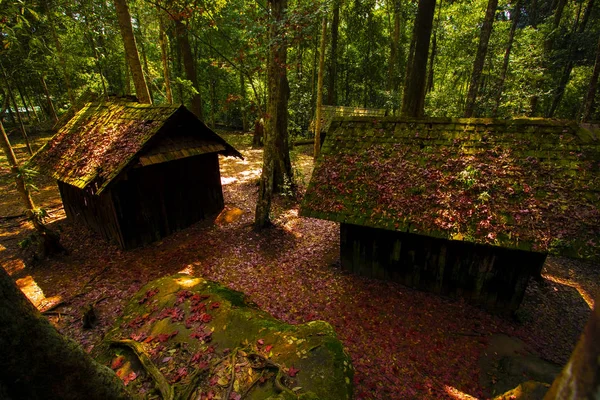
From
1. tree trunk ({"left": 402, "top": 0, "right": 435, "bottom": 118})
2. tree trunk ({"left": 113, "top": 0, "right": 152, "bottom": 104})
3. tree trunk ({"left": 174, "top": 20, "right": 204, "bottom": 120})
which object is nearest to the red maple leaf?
tree trunk ({"left": 113, "top": 0, "right": 152, "bottom": 104})

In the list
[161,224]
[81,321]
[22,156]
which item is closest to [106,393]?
[81,321]

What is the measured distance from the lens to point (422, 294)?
7.99m

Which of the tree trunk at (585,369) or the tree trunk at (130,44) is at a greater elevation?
the tree trunk at (130,44)

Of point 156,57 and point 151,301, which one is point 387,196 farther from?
point 156,57

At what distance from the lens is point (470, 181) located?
7.23 meters

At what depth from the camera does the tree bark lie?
185 centimetres

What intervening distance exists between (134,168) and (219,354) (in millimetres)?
7122

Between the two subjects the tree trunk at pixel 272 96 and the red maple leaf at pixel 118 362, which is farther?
the tree trunk at pixel 272 96

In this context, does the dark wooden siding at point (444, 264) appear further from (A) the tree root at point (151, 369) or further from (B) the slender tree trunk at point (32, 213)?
(B) the slender tree trunk at point (32, 213)

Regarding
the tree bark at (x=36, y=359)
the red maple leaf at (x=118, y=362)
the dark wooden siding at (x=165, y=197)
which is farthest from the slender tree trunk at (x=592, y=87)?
the red maple leaf at (x=118, y=362)

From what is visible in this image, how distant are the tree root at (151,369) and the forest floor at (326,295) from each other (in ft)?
6.59

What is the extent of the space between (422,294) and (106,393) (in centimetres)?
767

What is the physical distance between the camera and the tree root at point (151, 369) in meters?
3.49

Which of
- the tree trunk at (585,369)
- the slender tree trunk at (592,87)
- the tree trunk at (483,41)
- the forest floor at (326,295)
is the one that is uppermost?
the tree trunk at (483,41)
